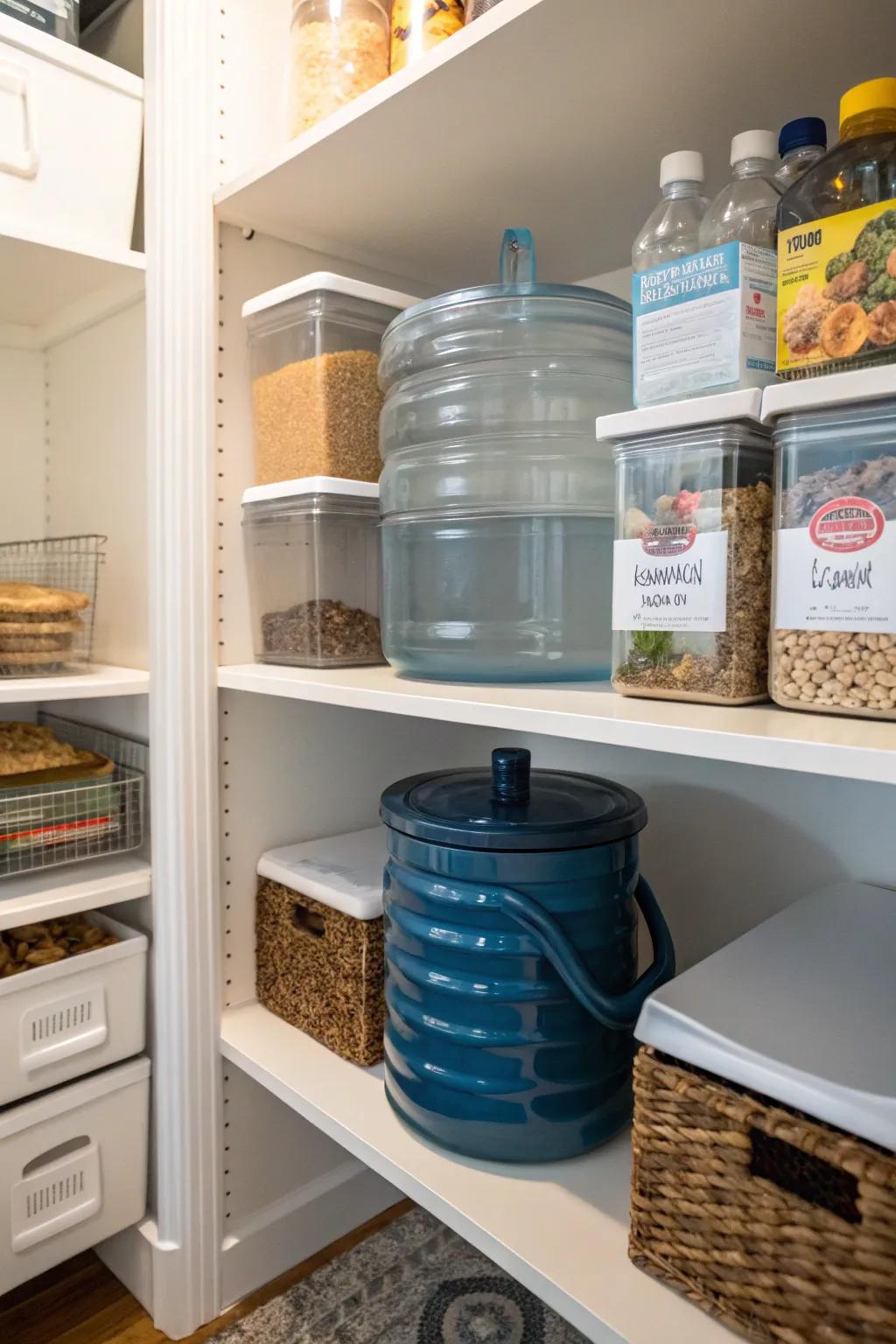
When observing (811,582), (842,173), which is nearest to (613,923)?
(811,582)

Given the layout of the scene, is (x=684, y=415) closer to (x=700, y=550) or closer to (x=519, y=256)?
(x=700, y=550)

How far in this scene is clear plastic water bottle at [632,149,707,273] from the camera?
0.75m

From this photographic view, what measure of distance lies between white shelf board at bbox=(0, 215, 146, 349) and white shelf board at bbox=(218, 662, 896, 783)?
56cm

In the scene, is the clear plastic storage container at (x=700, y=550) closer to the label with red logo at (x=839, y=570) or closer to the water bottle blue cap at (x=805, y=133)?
the label with red logo at (x=839, y=570)

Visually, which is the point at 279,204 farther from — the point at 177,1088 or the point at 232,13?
the point at 177,1088

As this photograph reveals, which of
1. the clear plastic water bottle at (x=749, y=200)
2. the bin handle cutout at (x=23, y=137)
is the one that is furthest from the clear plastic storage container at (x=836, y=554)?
the bin handle cutout at (x=23, y=137)

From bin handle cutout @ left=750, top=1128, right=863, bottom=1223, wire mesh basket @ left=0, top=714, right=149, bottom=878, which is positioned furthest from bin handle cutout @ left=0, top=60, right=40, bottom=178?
bin handle cutout @ left=750, top=1128, right=863, bottom=1223

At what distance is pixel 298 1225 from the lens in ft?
4.21

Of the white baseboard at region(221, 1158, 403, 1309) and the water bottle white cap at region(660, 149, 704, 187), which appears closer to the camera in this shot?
the water bottle white cap at region(660, 149, 704, 187)

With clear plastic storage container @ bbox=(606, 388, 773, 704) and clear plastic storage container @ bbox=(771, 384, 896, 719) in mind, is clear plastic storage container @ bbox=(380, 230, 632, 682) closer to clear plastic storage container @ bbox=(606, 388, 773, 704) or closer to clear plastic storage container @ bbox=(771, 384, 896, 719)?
clear plastic storage container @ bbox=(606, 388, 773, 704)

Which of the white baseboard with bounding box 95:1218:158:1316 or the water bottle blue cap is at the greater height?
the water bottle blue cap

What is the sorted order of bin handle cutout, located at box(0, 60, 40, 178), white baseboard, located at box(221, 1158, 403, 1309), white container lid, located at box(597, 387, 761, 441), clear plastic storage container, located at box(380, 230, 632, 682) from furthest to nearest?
white baseboard, located at box(221, 1158, 403, 1309), bin handle cutout, located at box(0, 60, 40, 178), clear plastic storage container, located at box(380, 230, 632, 682), white container lid, located at box(597, 387, 761, 441)

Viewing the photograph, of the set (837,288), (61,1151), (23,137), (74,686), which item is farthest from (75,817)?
(837,288)

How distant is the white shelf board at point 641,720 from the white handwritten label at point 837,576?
0.07m
